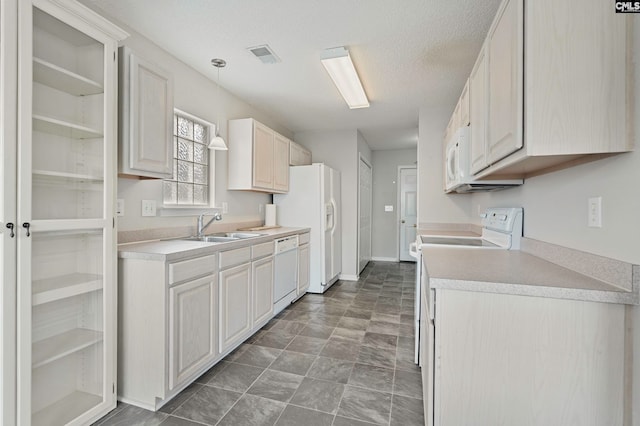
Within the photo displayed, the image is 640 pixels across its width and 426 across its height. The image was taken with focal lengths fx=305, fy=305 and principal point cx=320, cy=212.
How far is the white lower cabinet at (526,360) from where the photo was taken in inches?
40.9

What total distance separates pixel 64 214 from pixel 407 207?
Answer: 588cm

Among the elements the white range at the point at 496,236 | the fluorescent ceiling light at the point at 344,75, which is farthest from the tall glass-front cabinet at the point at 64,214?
the white range at the point at 496,236

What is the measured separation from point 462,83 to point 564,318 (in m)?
2.74

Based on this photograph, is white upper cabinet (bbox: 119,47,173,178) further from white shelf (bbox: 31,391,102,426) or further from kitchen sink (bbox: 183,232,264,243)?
white shelf (bbox: 31,391,102,426)

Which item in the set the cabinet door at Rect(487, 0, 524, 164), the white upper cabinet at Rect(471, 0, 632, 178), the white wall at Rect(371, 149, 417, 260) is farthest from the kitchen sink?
the white wall at Rect(371, 149, 417, 260)

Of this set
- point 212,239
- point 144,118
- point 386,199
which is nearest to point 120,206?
point 144,118

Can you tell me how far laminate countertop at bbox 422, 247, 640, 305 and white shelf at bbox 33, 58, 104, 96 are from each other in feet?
6.53

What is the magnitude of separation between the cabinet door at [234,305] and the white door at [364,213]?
9.34 ft

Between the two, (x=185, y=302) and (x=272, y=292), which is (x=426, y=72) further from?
(x=185, y=302)

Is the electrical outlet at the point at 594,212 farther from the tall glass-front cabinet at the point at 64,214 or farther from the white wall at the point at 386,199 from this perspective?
the white wall at the point at 386,199

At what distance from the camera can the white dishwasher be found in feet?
10.5

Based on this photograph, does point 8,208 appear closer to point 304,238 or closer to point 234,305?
point 234,305

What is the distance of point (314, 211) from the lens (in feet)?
13.6

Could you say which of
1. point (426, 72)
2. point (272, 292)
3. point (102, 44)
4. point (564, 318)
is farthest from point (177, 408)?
point (426, 72)
